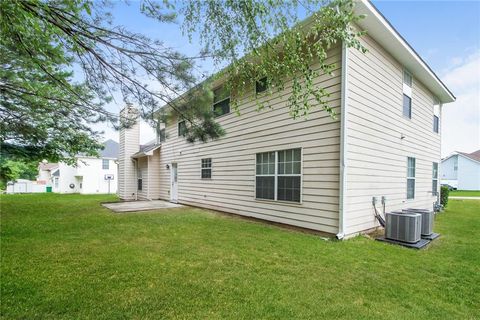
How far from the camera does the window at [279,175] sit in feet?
22.3

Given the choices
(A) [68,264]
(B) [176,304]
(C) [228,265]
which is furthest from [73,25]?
(C) [228,265]

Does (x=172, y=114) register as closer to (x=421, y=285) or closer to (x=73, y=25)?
(x=73, y=25)

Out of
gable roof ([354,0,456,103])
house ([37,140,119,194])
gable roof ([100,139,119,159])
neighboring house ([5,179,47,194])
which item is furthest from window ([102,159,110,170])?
gable roof ([354,0,456,103])

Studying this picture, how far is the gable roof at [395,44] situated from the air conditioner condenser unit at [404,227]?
4.30 metres

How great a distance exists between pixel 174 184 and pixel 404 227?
10.4 metres

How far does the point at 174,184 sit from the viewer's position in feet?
43.5

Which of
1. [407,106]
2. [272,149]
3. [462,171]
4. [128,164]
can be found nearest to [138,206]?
[128,164]

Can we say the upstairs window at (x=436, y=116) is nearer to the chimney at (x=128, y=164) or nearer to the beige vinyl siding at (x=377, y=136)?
the beige vinyl siding at (x=377, y=136)

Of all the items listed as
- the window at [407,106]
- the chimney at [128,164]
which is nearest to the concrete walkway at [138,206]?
the chimney at [128,164]

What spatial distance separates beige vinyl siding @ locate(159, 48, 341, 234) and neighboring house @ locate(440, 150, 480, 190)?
4028 centimetres

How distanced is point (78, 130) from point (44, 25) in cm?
421

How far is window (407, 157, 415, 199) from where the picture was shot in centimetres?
841

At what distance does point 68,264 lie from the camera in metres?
3.87

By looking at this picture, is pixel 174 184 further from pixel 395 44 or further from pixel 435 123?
pixel 435 123
